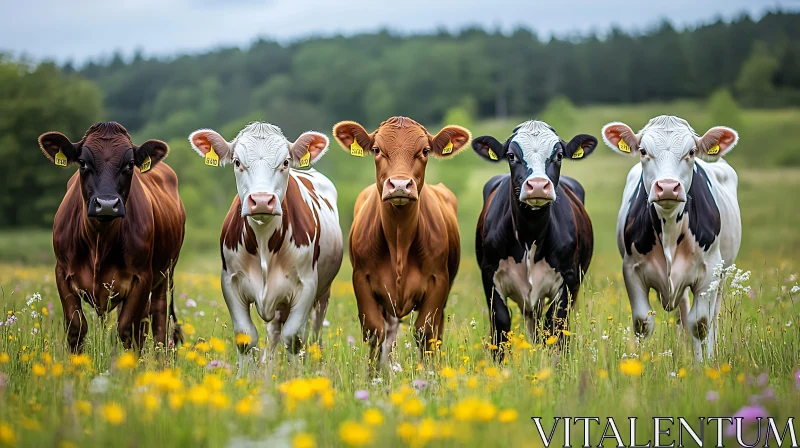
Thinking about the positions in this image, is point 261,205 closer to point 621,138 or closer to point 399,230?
point 399,230

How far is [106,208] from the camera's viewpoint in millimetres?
6477

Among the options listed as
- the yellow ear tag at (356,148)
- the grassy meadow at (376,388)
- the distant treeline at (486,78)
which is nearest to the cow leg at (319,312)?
the grassy meadow at (376,388)

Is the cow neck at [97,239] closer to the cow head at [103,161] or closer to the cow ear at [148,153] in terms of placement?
the cow head at [103,161]

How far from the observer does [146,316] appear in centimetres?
770

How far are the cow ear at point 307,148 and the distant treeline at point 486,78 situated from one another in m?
63.3

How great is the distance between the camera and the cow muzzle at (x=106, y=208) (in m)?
6.48

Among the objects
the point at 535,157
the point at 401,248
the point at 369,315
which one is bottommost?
Answer: the point at 369,315

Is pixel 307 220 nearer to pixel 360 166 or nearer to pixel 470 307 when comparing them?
pixel 470 307

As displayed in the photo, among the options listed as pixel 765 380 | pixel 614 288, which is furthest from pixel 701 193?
pixel 614 288

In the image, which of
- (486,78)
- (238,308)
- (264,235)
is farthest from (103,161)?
(486,78)

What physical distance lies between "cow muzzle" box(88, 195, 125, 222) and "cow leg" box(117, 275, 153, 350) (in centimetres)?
74

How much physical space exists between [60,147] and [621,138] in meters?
5.51

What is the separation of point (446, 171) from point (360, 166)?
9298mm

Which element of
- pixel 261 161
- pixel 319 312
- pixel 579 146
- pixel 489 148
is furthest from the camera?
pixel 319 312
